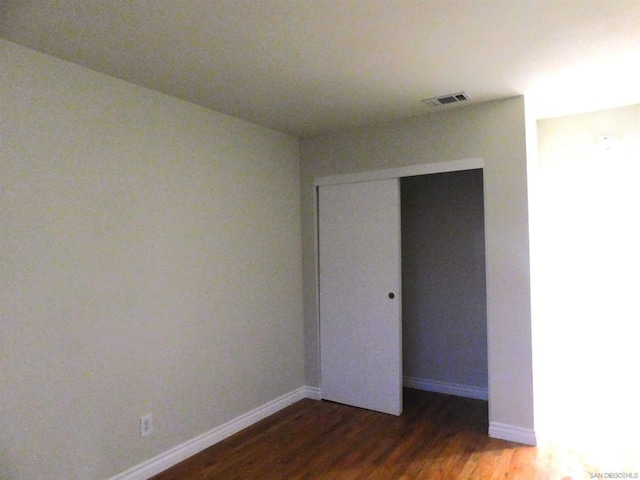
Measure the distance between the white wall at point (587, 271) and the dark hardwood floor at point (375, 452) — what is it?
1.88 feet

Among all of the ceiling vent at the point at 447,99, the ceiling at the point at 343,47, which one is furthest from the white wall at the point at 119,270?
the ceiling vent at the point at 447,99

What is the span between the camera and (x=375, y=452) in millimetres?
2947

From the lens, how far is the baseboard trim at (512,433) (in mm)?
2998

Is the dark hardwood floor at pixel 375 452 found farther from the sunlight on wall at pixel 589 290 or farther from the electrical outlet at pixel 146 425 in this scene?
the sunlight on wall at pixel 589 290

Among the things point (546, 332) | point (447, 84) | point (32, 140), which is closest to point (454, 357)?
point (546, 332)

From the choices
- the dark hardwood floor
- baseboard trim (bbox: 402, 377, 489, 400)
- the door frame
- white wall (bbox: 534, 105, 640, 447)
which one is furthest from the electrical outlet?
white wall (bbox: 534, 105, 640, 447)

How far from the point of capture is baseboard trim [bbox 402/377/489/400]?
3.97 m

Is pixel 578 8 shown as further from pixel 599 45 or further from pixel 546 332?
pixel 546 332

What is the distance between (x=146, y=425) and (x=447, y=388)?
8.85 ft

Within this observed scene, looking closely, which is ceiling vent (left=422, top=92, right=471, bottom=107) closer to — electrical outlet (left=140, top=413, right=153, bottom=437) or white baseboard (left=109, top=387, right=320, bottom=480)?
white baseboard (left=109, top=387, right=320, bottom=480)

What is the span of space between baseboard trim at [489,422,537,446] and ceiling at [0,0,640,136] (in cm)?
233

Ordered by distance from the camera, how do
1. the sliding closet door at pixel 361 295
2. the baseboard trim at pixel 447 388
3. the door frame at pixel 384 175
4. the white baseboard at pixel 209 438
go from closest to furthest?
the white baseboard at pixel 209 438 < the door frame at pixel 384 175 < the sliding closet door at pixel 361 295 < the baseboard trim at pixel 447 388

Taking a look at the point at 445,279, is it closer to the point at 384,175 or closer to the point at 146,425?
the point at 384,175

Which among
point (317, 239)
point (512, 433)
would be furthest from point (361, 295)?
point (512, 433)
